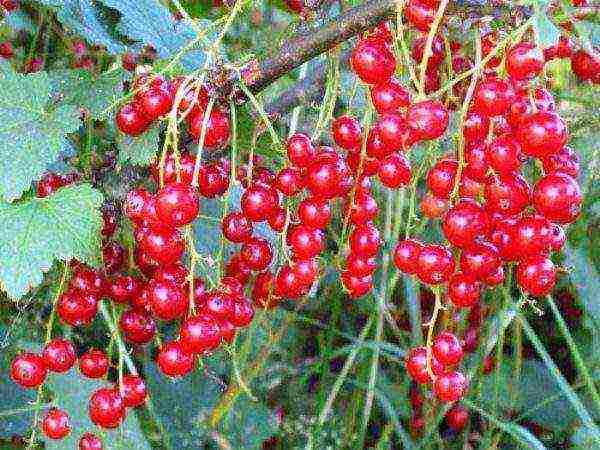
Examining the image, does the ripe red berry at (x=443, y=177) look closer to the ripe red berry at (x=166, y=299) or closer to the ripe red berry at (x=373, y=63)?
the ripe red berry at (x=373, y=63)

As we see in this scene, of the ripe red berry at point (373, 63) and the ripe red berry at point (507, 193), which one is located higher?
the ripe red berry at point (373, 63)

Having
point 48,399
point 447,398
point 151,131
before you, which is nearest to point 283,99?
point 151,131

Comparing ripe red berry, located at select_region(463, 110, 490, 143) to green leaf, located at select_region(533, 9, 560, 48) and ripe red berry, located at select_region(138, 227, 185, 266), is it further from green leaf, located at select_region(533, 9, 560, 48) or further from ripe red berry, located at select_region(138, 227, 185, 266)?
ripe red berry, located at select_region(138, 227, 185, 266)

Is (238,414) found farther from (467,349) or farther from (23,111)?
(23,111)

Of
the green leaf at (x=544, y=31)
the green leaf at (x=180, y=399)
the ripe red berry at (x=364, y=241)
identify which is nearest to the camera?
the green leaf at (x=544, y=31)

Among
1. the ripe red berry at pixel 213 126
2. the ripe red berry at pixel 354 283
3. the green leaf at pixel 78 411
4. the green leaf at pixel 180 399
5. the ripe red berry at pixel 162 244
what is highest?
the ripe red berry at pixel 213 126

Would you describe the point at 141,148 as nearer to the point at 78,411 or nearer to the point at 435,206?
the point at 435,206

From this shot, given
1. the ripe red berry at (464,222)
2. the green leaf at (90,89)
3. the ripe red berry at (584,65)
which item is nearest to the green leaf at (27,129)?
the green leaf at (90,89)

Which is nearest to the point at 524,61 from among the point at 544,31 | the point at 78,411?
the point at 544,31
